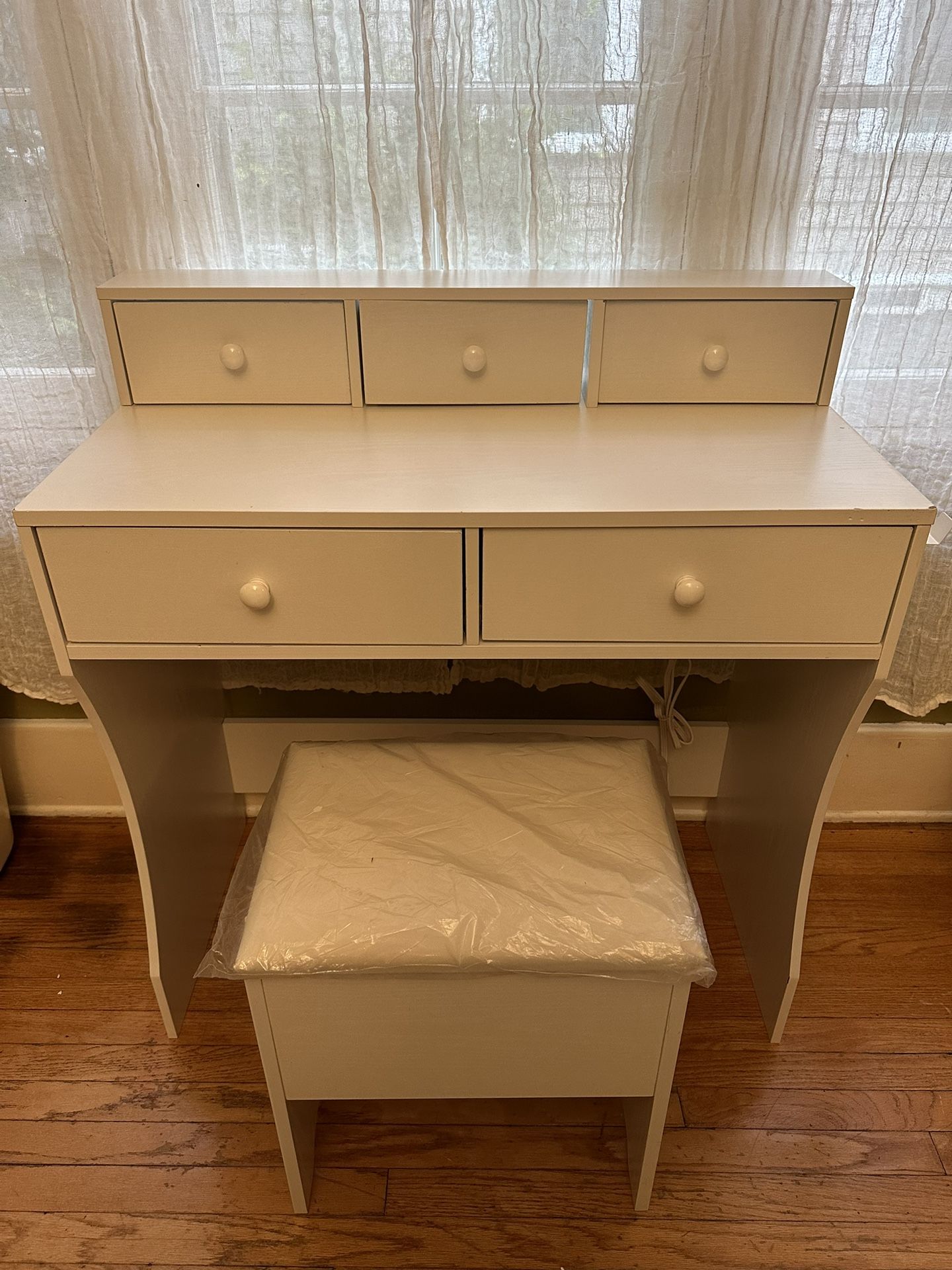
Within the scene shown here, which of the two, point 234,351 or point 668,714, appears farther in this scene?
point 668,714

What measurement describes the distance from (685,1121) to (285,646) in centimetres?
86

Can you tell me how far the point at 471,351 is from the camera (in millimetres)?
1208

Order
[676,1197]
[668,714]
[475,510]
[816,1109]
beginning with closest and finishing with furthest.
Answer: [475,510] → [676,1197] → [816,1109] → [668,714]

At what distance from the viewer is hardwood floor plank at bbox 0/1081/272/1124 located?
1255 millimetres

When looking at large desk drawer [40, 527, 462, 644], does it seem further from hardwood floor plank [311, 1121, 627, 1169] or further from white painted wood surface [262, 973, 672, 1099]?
hardwood floor plank [311, 1121, 627, 1169]

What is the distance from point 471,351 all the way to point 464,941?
744 mm

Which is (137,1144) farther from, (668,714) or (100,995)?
(668,714)

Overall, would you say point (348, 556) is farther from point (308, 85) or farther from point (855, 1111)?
point (855, 1111)

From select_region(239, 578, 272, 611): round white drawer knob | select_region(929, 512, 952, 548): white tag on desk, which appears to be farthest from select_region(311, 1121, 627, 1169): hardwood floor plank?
select_region(929, 512, 952, 548): white tag on desk

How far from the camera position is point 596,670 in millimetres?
1565

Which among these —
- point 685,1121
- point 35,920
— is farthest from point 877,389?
point 35,920

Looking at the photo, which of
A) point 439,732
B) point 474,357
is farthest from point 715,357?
point 439,732

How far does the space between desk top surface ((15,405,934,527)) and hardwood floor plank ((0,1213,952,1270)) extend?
0.88m

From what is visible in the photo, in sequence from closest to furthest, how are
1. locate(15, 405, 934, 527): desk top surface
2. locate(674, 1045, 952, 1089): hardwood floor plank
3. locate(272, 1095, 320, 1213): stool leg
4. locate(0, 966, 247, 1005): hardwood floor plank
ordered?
1. locate(15, 405, 934, 527): desk top surface
2. locate(272, 1095, 320, 1213): stool leg
3. locate(674, 1045, 952, 1089): hardwood floor plank
4. locate(0, 966, 247, 1005): hardwood floor plank
